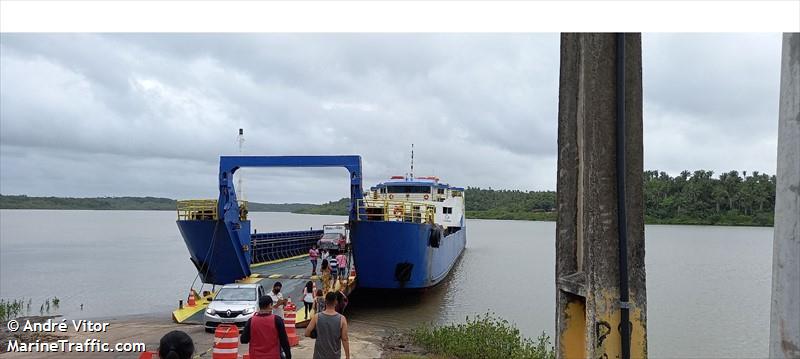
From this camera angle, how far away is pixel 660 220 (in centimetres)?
10650

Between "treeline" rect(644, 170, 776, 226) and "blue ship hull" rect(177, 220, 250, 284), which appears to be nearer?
"blue ship hull" rect(177, 220, 250, 284)

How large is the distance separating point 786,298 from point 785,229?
0.26m

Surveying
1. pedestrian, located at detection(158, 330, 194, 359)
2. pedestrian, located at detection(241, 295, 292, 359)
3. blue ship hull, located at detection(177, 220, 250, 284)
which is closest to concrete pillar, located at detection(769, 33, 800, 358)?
pedestrian, located at detection(158, 330, 194, 359)

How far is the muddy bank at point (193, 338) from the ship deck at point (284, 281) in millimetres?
410

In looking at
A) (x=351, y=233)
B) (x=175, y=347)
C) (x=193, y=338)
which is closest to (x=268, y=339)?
(x=175, y=347)

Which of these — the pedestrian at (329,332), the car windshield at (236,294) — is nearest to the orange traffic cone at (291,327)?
the car windshield at (236,294)

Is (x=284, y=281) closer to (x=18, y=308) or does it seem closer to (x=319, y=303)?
(x=319, y=303)

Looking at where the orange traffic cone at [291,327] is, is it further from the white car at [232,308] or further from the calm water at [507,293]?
the calm water at [507,293]

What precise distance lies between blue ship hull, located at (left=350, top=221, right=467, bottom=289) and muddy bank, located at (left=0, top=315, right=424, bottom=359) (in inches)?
93.4

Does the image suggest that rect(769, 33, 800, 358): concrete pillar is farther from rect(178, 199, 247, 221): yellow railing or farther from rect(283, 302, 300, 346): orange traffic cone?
rect(178, 199, 247, 221): yellow railing

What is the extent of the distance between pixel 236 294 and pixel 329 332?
8.89 m

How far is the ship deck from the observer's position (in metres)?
14.7

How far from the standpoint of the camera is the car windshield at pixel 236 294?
44.1 ft

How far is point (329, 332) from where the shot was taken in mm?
5574
